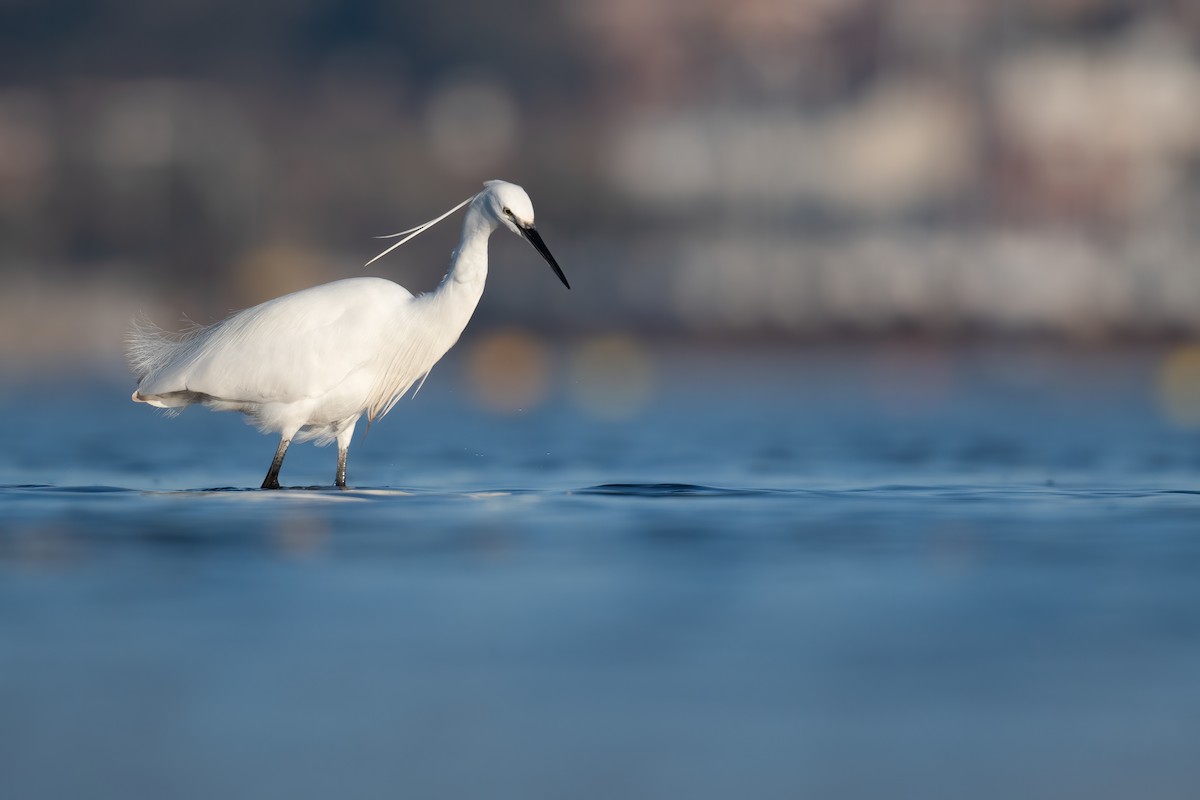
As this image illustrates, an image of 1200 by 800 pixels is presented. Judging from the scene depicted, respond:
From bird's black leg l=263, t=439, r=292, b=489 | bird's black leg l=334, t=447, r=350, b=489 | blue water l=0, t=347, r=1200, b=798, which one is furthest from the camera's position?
bird's black leg l=334, t=447, r=350, b=489

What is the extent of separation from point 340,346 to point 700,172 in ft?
319

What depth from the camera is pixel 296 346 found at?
13.4 meters

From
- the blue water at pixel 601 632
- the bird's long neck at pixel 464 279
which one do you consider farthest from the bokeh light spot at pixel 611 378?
the blue water at pixel 601 632

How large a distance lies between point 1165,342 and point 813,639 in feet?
218

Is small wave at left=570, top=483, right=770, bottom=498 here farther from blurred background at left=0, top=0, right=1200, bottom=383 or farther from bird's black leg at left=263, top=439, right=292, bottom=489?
blurred background at left=0, top=0, right=1200, bottom=383

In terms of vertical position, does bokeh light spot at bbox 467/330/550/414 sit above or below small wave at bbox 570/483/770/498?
above

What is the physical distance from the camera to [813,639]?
309 inches

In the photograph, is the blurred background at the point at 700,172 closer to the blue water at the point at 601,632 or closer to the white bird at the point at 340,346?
the white bird at the point at 340,346

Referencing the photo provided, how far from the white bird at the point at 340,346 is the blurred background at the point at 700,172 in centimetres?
6477

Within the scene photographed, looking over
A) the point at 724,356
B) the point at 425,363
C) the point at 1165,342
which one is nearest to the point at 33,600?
the point at 425,363

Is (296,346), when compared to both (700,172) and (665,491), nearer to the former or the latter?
(665,491)

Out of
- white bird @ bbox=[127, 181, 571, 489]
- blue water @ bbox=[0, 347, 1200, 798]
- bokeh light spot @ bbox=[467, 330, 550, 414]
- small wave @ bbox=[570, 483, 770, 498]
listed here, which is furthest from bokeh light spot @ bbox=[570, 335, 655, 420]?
blue water @ bbox=[0, 347, 1200, 798]

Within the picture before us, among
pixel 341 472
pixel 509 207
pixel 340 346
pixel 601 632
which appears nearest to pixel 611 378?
pixel 341 472

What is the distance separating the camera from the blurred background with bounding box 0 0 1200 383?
292 ft
